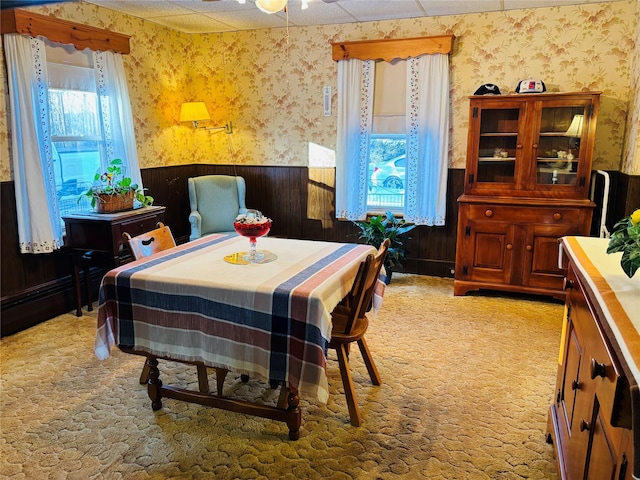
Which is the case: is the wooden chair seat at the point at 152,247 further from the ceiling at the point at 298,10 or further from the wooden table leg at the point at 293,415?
the ceiling at the point at 298,10

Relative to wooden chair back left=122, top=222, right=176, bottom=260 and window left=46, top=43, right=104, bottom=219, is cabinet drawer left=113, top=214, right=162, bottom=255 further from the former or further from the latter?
wooden chair back left=122, top=222, right=176, bottom=260

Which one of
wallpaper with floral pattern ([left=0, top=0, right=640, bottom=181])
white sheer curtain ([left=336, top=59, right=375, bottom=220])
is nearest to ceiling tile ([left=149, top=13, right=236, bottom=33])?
wallpaper with floral pattern ([left=0, top=0, right=640, bottom=181])

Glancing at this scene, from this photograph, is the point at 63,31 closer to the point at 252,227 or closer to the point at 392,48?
the point at 252,227

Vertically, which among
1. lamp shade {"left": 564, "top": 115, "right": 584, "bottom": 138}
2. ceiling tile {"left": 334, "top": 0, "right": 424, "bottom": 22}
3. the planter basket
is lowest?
the planter basket

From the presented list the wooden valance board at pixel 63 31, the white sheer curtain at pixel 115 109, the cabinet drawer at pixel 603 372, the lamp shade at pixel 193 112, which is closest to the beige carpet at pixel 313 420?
the cabinet drawer at pixel 603 372

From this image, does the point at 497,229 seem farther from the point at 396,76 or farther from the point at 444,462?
the point at 444,462

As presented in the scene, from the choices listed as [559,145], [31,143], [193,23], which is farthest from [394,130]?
[31,143]

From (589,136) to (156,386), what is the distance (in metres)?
3.63

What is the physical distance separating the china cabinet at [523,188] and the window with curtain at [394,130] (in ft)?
1.54

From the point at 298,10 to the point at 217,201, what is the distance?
1.94 metres

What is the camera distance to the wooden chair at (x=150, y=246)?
2570mm

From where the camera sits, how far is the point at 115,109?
13.8ft

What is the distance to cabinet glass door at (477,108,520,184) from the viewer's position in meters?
4.13

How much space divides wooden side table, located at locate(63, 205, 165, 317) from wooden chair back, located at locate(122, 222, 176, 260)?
920mm
